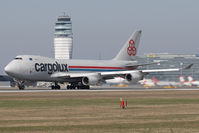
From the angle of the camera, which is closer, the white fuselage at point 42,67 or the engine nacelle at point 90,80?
the white fuselage at point 42,67

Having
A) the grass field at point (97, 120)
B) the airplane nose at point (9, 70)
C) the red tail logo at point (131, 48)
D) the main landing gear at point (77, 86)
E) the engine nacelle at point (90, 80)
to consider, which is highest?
the red tail logo at point (131, 48)

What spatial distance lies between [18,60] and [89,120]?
45.0 m

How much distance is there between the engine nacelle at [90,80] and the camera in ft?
247

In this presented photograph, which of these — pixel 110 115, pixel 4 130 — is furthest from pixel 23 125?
pixel 110 115

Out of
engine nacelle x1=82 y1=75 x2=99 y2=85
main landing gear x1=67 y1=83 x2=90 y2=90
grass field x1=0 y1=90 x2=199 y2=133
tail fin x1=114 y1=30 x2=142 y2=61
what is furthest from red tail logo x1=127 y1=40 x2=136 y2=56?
grass field x1=0 y1=90 x2=199 y2=133

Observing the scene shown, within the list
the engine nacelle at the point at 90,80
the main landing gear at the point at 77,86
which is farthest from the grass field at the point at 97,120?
the main landing gear at the point at 77,86

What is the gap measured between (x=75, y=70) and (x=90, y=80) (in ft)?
13.6

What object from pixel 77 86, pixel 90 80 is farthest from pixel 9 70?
pixel 90 80

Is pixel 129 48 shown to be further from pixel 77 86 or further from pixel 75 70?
pixel 77 86

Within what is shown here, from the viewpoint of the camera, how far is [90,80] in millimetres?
75250

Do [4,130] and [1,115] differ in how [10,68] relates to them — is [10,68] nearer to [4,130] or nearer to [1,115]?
[1,115]

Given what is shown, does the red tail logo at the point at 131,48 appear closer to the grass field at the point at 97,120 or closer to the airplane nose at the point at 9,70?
the airplane nose at the point at 9,70

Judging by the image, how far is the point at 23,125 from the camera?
87.6ft

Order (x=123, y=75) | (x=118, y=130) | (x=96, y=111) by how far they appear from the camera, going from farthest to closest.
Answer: (x=123, y=75), (x=96, y=111), (x=118, y=130)
